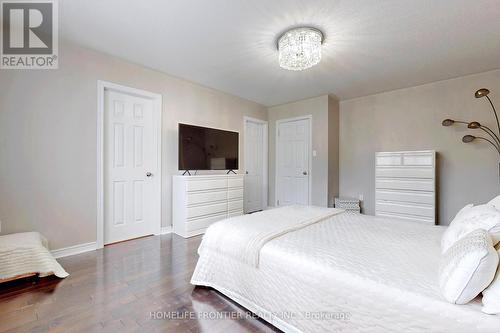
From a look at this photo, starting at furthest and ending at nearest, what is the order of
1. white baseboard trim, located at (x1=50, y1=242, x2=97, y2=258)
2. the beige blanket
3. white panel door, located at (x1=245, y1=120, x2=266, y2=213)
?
white panel door, located at (x1=245, y1=120, x2=266, y2=213) < white baseboard trim, located at (x1=50, y1=242, x2=97, y2=258) < the beige blanket

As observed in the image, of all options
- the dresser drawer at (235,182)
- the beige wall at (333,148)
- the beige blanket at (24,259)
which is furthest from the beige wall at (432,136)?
the beige blanket at (24,259)

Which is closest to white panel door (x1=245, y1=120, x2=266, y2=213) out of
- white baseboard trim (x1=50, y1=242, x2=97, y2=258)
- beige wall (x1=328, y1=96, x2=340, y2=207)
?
beige wall (x1=328, y1=96, x2=340, y2=207)

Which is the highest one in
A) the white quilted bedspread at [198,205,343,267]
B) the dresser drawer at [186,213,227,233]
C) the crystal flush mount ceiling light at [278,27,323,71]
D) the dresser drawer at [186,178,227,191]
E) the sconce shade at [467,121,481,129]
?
the crystal flush mount ceiling light at [278,27,323,71]

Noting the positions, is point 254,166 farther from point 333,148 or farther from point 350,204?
point 350,204

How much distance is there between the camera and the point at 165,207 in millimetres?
3410

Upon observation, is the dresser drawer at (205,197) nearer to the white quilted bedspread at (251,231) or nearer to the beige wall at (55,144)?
the beige wall at (55,144)

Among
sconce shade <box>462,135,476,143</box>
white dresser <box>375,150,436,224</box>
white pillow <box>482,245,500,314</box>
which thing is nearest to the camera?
white pillow <box>482,245,500,314</box>

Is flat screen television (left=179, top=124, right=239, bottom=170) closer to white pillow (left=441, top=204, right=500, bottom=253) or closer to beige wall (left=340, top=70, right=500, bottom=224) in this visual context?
beige wall (left=340, top=70, right=500, bottom=224)

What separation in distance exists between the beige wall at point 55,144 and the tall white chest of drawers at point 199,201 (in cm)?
105

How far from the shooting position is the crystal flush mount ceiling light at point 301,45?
88.0 inches

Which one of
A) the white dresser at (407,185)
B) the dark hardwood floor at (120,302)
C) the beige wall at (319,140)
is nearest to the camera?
the dark hardwood floor at (120,302)

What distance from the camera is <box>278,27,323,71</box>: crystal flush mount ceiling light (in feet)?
7.34

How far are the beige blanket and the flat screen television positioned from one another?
69.2 inches

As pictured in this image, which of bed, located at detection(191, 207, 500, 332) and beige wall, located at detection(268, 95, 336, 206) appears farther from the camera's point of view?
beige wall, located at detection(268, 95, 336, 206)
